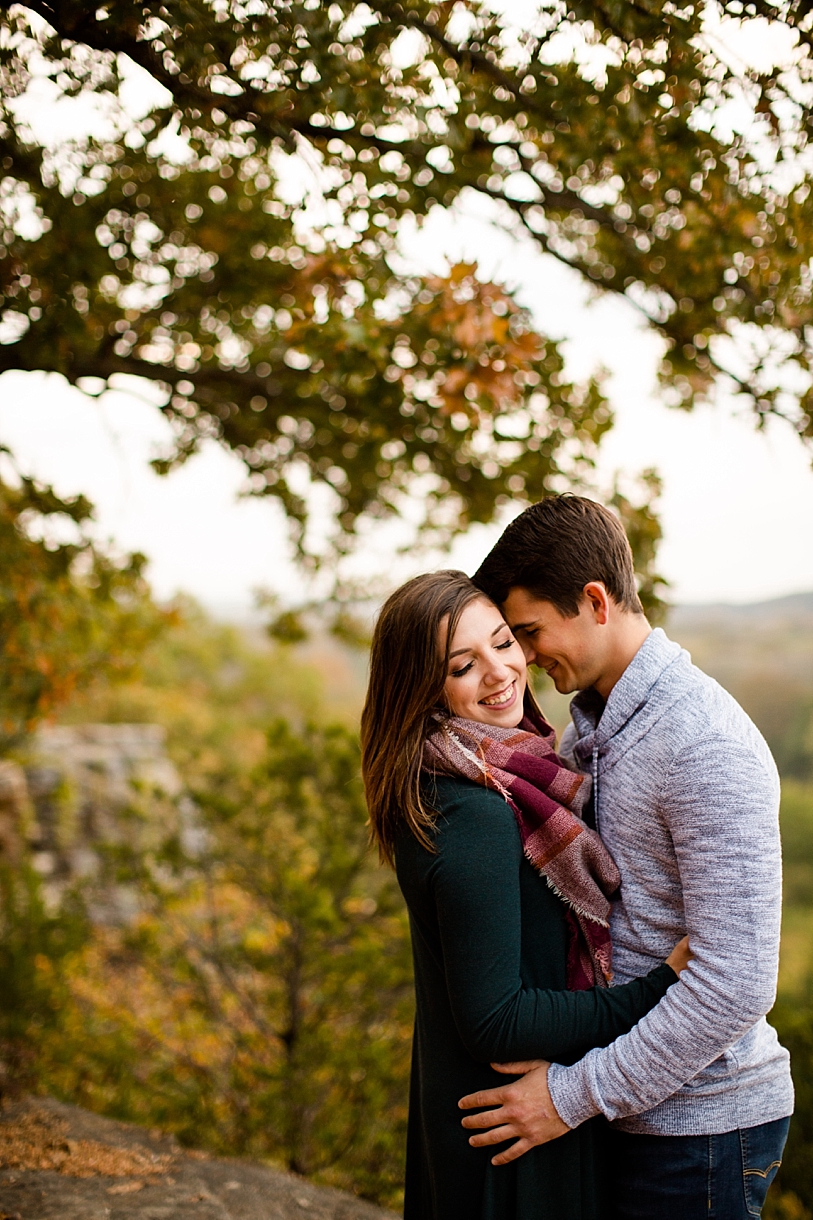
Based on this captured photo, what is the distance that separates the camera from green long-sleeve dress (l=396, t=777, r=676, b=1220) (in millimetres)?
1505

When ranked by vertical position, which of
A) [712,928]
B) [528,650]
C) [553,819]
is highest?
[528,650]

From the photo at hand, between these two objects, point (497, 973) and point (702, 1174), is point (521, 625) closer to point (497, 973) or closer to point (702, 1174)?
point (497, 973)

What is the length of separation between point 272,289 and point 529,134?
3.83 ft

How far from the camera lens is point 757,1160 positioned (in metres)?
1.58

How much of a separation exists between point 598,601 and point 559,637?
0.11 meters

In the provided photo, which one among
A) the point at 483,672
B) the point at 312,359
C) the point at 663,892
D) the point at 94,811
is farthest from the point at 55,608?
the point at 94,811

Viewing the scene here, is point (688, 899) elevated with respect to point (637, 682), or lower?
lower

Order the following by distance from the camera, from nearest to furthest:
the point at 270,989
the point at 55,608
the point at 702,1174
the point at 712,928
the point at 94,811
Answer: the point at 712,928 → the point at 702,1174 → the point at 55,608 → the point at 270,989 → the point at 94,811

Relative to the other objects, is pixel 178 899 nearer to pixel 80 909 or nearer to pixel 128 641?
pixel 80 909

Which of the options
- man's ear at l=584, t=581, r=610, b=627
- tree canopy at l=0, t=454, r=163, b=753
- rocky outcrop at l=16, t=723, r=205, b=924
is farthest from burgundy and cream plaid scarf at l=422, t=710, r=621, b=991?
rocky outcrop at l=16, t=723, r=205, b=924

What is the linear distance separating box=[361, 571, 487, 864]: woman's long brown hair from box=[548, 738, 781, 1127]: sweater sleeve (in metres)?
0.47

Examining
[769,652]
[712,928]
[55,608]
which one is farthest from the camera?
[769,652]

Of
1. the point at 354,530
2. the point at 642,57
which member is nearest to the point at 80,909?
the point at 354,530

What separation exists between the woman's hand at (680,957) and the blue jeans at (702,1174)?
1.07 ft
